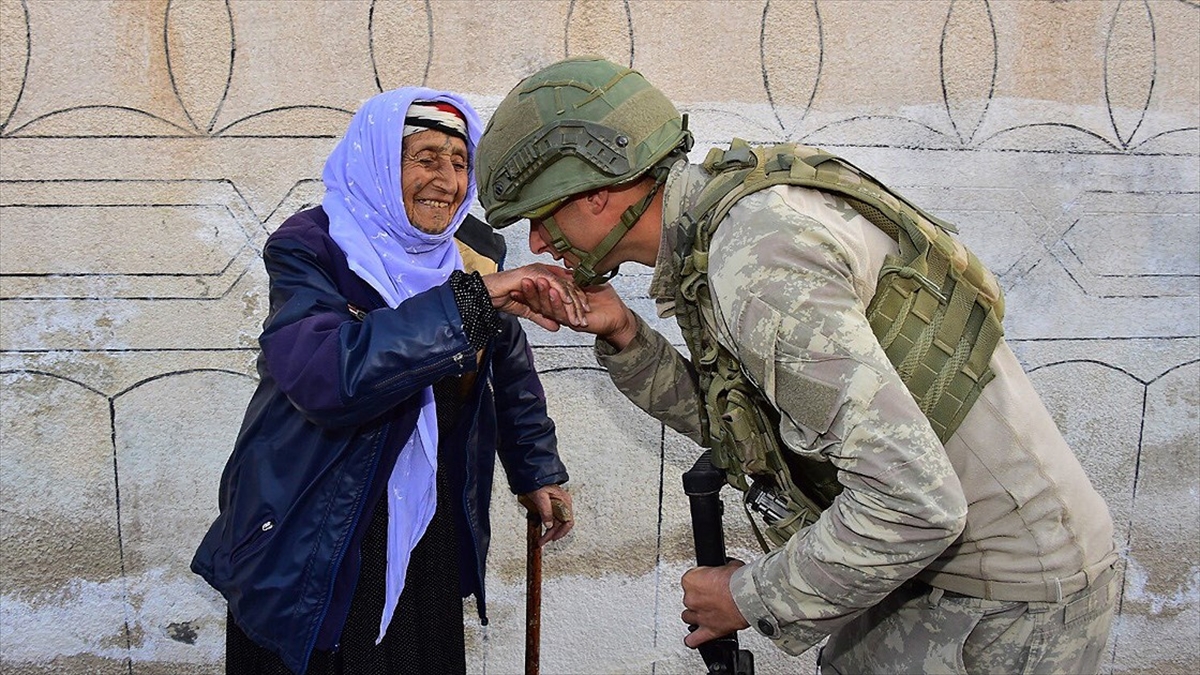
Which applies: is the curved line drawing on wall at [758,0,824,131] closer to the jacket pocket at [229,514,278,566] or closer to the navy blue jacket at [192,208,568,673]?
the navy blue jacket at [192,208,568,673]

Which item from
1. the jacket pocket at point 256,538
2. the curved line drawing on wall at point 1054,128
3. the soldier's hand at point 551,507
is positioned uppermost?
the curved line drawing on wall at point 1054,128

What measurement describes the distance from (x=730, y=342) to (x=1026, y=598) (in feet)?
2.22

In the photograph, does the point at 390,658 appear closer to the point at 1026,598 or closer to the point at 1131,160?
the point at 1026,598

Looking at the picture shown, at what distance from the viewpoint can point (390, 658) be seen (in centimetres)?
209

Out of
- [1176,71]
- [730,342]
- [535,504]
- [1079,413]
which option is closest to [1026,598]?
[730,342]

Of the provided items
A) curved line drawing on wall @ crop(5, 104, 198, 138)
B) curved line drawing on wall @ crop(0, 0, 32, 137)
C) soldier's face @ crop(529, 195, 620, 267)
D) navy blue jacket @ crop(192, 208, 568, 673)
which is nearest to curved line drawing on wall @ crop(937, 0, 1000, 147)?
soldier's face @ crop(529, 195, 620, 267)

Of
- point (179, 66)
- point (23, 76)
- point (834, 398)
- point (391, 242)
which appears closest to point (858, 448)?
point (834, 398)

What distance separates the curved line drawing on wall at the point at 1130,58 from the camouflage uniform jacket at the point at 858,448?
198cm

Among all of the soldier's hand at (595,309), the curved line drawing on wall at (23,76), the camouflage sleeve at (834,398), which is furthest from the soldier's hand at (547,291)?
the curved line drawing on wall at (23,76)

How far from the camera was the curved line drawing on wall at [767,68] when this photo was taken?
2.98 meters

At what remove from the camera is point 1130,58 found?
3150 mm

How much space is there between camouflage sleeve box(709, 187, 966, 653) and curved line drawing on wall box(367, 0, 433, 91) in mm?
1710

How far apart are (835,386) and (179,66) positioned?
88.0 inches

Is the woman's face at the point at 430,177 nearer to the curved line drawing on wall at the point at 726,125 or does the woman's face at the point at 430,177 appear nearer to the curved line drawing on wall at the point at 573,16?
the curved line drawing on wall at the point at 573,16
